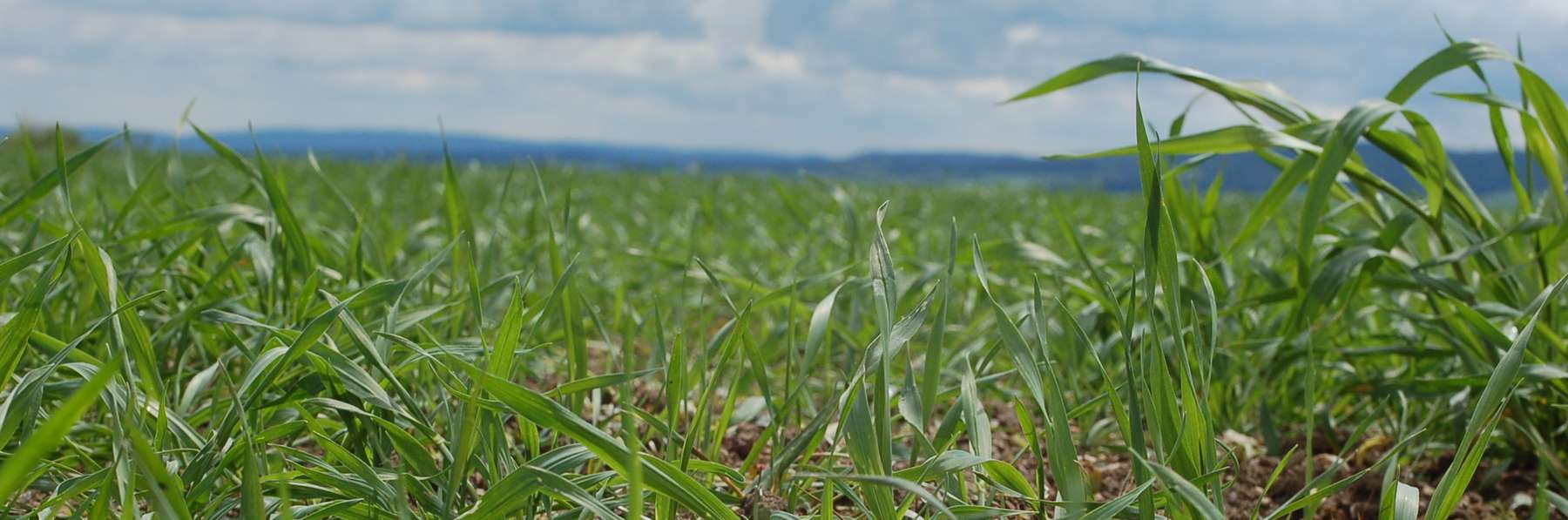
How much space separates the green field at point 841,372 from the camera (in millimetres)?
874

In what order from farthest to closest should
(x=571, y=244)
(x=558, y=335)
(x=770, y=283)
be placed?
(x=571, y=244) → (x=770, y=283) → (x=558, y=335)

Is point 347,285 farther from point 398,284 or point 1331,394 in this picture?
point 1331,394

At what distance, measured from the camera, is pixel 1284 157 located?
5.25ft

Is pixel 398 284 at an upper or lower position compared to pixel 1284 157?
lower

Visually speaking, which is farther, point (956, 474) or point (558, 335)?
point (558, 335)

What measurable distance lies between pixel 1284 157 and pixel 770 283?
133cm

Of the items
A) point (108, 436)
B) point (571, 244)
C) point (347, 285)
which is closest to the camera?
point (108, 436)

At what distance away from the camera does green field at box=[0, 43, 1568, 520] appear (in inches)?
34.4

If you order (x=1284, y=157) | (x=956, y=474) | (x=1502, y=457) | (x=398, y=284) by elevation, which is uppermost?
(x=1284, y=157)

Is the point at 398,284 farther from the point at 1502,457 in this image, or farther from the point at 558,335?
the point at 1502,457

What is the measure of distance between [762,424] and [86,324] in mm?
876

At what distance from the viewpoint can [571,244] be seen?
2896 mm

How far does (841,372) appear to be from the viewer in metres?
1.16

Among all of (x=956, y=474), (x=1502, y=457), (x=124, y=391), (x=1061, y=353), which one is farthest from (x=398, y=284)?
(x=1502, y=457)
